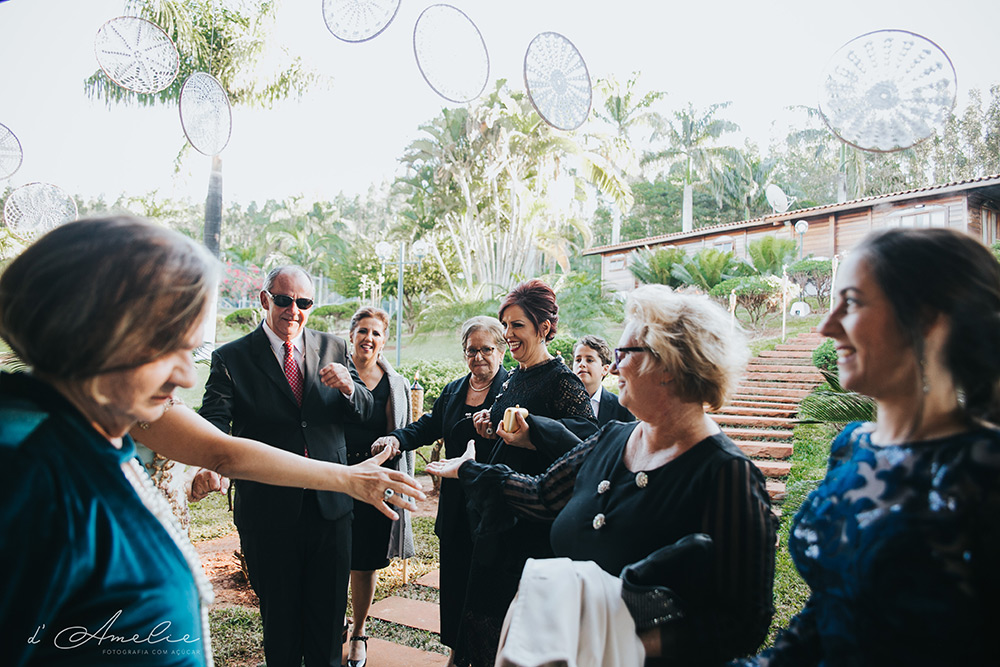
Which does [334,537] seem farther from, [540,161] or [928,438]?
[540,161]

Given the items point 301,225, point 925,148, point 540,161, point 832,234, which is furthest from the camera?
point 301,225

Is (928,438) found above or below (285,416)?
above

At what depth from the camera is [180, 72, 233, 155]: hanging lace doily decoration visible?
6039 mm

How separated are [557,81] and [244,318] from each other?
22.0 metres

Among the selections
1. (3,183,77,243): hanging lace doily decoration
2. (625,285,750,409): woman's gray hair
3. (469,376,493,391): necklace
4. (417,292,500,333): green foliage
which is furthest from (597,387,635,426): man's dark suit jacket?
(417,292,500,333): green foliage

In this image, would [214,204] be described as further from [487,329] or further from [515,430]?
[515,430]

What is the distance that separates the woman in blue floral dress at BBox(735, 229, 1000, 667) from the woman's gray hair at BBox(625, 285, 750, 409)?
56 cm

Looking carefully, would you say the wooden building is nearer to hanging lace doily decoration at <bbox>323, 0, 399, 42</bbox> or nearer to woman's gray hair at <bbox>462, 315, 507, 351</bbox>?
woman's gray hair at <bbox>462, 315, 507, 351</bbox>

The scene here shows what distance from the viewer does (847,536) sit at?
1.16 meters

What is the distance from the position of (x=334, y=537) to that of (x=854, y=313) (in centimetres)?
254

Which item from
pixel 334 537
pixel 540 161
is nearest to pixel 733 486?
pixel 334 537

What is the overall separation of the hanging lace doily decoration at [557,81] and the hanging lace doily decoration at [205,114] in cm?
347

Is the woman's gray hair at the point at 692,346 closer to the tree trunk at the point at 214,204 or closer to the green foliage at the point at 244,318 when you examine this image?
the tree trunk at the point at 214,204

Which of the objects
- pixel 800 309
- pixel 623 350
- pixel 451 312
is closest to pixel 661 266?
pixel 800 309
